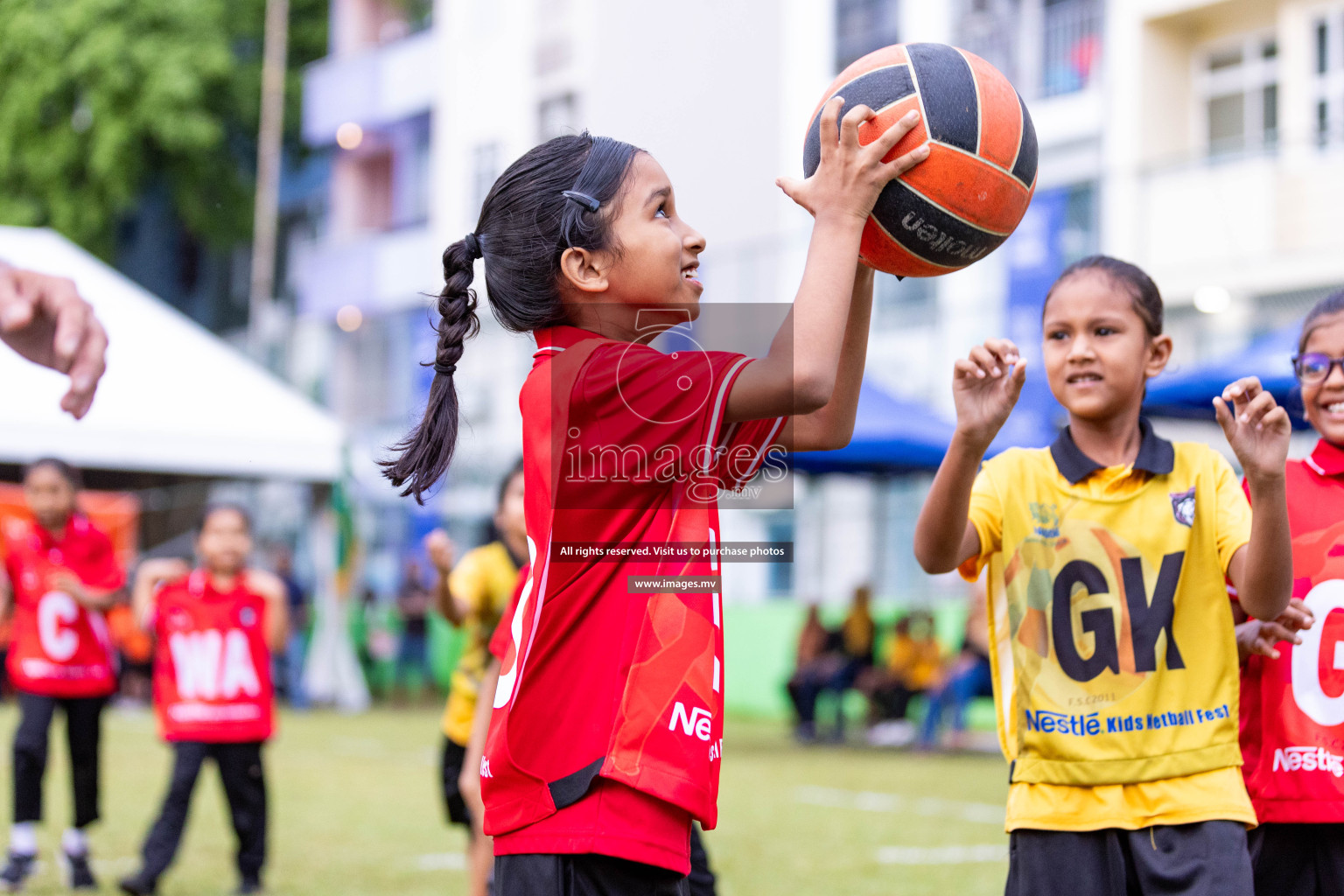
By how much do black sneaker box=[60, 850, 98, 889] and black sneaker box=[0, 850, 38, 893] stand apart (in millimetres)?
164

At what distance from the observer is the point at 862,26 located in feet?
61.2

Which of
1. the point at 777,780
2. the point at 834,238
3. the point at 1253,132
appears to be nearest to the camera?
the point at 834,238

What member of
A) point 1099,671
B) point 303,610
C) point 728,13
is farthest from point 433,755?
point 728,13

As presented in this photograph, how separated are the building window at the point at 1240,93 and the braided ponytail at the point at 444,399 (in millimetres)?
13830

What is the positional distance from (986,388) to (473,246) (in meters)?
0.93

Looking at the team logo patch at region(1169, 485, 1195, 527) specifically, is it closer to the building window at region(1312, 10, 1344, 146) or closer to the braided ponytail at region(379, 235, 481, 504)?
the braided ponytail at region(379, 235, 481, 504)

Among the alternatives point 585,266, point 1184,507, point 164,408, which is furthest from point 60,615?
point 164,408

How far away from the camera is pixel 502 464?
19250 mm

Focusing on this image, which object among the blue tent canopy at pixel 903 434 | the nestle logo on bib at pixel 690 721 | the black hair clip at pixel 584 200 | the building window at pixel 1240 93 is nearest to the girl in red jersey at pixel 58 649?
the nestle logo on bib at pixel 690 721

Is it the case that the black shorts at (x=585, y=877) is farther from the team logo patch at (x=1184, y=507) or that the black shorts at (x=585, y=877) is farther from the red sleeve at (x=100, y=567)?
the red sleeve at (x=100, y=567)

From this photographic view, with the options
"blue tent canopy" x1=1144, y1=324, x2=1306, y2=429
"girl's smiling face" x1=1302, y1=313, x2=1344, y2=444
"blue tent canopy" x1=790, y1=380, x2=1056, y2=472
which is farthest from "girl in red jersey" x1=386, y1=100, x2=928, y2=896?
"blue tent canopy" x1=790, y1=380, x2=1056, y2=472

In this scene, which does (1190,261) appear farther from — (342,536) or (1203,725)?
(1203,725)

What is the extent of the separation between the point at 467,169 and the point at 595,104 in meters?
3.70

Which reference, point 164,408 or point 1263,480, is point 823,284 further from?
point 164,408
